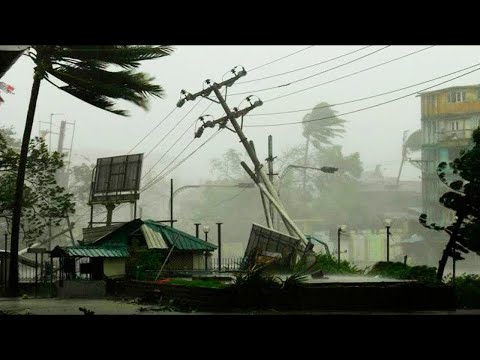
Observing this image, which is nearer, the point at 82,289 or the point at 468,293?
the point at 468,293

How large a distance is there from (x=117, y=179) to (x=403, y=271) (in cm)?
536

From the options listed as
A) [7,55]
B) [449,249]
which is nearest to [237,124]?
[449,249]

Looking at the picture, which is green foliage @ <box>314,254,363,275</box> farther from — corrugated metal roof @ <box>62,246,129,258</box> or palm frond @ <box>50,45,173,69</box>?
palm frond @ <box>50,45,173,69</box>

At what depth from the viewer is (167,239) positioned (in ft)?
40.4

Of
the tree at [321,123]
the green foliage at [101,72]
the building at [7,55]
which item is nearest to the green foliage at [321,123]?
the tree at [321,123]

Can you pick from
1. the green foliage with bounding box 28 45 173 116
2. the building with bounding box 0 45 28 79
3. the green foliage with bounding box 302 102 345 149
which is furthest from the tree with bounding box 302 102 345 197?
the building with bounding box 0 45 28 79

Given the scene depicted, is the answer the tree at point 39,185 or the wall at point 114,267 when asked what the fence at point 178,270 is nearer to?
the wall at point 114,267

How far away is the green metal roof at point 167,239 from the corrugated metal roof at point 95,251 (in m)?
0.51

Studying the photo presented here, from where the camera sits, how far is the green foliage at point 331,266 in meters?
12.2

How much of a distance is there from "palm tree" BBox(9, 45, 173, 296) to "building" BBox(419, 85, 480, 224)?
482 cm

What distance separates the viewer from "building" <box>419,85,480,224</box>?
38.5 feet

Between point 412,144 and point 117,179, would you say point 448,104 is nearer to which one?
point 412,144
